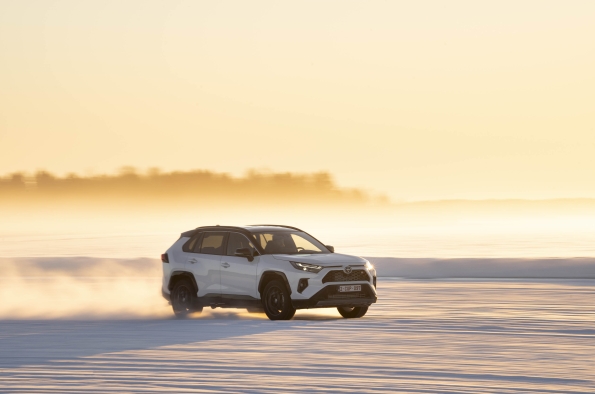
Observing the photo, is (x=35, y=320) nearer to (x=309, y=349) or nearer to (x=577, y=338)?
(x=309, y=349)

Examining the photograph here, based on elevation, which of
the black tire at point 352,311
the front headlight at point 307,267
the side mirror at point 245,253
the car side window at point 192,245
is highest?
the car side window at point 192,245

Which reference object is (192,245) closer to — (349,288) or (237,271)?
(237,271)

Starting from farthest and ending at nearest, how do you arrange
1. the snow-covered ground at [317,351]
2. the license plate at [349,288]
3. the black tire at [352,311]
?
the black tire at [352,311], the license plate at [349,288], the snow-covered ground at [317,351]


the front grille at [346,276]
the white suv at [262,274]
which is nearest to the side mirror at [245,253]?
the white suv at [262,274]

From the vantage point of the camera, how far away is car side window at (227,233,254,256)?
62.7ft

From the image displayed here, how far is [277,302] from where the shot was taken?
18.5m

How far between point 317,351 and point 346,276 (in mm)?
4860

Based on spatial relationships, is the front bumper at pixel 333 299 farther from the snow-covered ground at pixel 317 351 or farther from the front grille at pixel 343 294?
the snow-covered ground at pixel 317 351

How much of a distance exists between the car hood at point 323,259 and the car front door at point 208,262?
1.39 m

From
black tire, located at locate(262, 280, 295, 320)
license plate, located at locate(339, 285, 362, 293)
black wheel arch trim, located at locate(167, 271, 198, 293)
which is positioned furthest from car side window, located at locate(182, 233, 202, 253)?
license plate, located at locate(339, 285, 362, 293)

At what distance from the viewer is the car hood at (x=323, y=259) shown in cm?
1823

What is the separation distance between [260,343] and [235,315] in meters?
5.86

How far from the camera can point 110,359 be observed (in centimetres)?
1301

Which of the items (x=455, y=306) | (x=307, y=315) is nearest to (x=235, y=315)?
(x=307, y=315)
